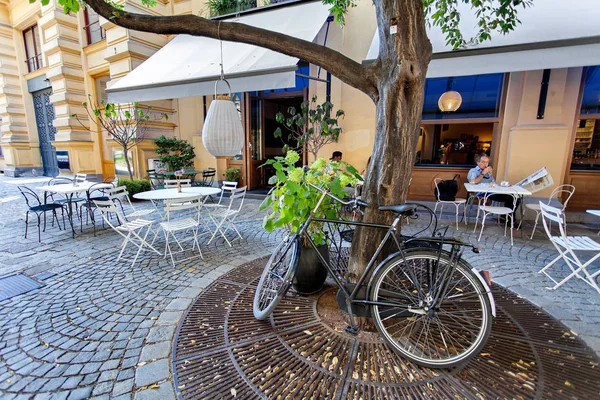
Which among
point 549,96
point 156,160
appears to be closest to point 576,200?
point 549,96

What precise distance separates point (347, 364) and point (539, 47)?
15.1 ft

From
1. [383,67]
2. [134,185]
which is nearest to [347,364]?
[383,67]

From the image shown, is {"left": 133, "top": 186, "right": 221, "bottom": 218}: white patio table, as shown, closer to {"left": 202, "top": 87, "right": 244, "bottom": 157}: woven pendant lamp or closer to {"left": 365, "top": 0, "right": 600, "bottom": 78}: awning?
{"left": 202, "top": 87, "right": 244, "bottom": 157}: woven pendant lamp

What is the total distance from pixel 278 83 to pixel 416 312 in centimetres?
337

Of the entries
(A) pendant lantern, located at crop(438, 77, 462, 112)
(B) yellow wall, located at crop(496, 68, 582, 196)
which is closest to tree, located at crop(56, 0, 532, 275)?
(A) pendant lantern, located at crop(438, 77, 462, 112)

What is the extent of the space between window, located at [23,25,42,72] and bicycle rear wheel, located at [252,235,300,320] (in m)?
15.6

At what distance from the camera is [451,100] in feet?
18.6

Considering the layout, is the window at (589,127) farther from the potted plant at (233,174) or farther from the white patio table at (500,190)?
the potted plant at (233,174)

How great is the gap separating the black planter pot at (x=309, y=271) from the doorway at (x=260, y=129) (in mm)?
5781

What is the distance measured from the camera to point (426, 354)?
1906mm

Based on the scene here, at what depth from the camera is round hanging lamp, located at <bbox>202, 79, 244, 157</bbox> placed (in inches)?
125

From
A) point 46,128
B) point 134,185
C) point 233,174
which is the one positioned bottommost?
point 134,185

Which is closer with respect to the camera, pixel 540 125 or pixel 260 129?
pixel 540 125

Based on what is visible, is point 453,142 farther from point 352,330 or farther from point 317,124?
point 352,330
